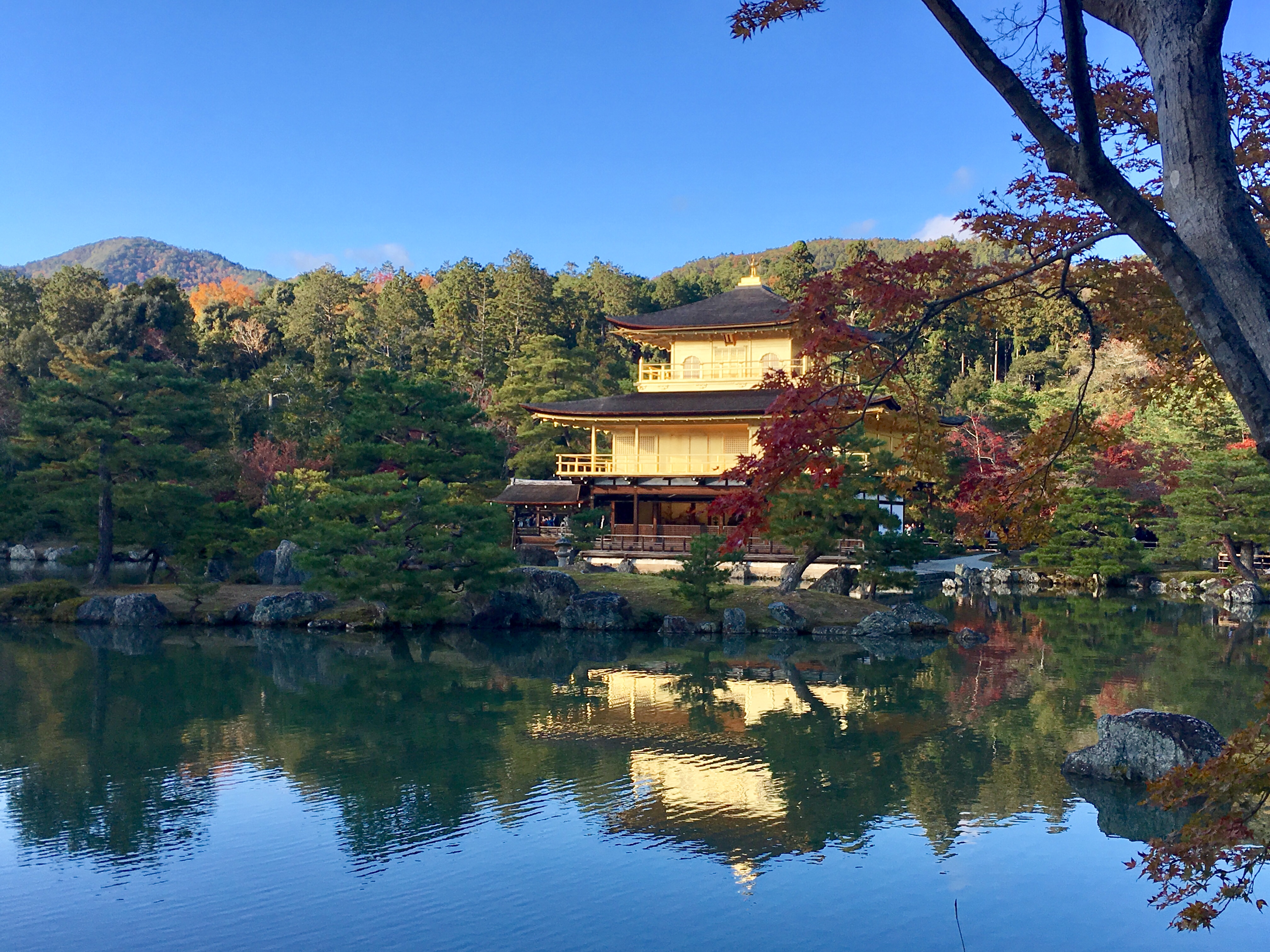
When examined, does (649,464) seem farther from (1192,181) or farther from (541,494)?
(1192,181)

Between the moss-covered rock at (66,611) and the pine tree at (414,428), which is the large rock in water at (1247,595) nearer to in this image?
the pine tree at (414,428)

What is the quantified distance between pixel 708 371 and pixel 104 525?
15.7 meters

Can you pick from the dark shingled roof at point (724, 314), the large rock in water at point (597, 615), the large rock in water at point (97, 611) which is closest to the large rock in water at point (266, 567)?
the large rock in water at point (97, 611)

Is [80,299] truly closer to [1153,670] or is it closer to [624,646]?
[624,646]

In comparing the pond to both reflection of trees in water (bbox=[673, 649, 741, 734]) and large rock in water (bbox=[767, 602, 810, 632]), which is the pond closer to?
reflection of trees in water (bbox=[673, 649, 741, 734])

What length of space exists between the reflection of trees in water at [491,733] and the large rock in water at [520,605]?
1491 mm

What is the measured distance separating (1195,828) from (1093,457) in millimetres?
27768

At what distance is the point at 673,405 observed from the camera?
90.4 feet

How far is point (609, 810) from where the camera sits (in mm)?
8953

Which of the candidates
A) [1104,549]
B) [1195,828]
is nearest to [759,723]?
[1195,828]

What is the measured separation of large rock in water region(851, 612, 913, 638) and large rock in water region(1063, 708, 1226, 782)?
9117 millimetres

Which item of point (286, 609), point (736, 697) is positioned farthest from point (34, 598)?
point (736, 697)

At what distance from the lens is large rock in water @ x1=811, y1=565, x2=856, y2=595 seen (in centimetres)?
2333

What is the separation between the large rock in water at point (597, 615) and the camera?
787 inches
